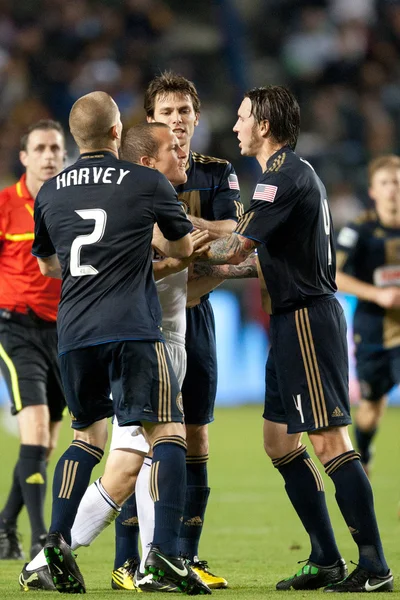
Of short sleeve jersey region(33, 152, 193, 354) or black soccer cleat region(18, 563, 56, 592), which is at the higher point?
short sleeve jersey region(33, 152, 193, 354)

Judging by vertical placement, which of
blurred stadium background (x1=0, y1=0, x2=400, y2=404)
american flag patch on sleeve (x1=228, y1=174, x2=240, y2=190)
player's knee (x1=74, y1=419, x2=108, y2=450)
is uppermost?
blurred stadium background (x1=0, y1=0, x2=400, y2=404)

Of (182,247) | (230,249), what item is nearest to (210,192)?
(230,249)

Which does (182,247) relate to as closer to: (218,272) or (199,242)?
(199,242)

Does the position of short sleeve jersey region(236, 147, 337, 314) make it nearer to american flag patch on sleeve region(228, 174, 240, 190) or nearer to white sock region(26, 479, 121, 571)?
american flag patch on sleeve region(228, 174, 240, 190)

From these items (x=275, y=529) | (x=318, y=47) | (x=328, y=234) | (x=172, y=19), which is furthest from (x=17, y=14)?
(x=328, y=234)

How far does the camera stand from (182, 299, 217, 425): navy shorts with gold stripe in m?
5.48

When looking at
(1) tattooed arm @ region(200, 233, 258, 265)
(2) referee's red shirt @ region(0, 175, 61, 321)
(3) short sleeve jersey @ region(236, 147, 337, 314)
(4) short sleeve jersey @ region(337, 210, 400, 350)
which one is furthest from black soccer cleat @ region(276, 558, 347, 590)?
(4) short sleeve jersey @ region(337, 210, 400, 350)

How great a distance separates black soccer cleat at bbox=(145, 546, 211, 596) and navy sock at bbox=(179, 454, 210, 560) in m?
1.02

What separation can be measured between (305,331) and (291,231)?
450 millimetres

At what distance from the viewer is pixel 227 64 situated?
18125mm

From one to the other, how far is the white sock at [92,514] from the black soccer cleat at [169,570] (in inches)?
19.2

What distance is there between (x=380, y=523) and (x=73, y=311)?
11.6 feet

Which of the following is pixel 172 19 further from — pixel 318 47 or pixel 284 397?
pixel 284 397

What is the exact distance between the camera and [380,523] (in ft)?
23.9
